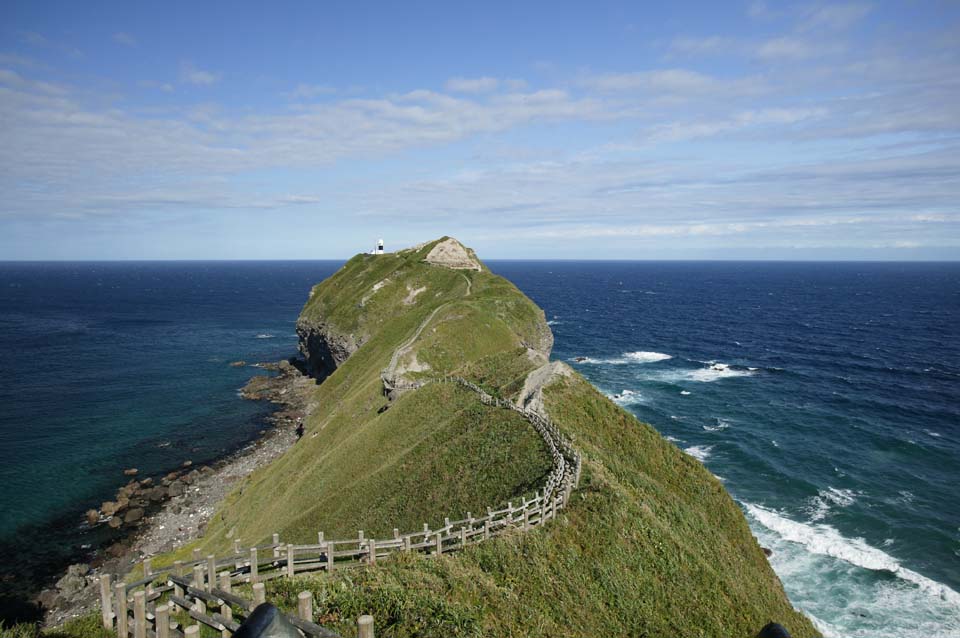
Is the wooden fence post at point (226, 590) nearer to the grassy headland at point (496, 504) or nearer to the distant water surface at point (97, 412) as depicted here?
the grassy headland at point (496, 504)

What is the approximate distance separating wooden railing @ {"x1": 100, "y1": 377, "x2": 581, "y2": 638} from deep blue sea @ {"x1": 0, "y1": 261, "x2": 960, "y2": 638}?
2638 centimetres

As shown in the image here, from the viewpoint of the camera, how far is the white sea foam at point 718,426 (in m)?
68.2

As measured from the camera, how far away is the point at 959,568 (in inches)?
1597

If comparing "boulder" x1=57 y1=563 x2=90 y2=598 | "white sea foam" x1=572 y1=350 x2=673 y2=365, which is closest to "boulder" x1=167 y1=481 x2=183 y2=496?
"boulder" x1=57 y1=563 x2=90 y2=598

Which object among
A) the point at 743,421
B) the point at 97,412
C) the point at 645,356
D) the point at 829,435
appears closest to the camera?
the point at 829,435

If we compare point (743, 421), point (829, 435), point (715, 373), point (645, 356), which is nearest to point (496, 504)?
point (743, 421)

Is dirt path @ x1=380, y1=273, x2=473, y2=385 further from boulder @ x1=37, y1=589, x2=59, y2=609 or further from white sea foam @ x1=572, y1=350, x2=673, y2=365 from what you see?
white sea foam @ x1=572, y1=350, x2=673, y2=365

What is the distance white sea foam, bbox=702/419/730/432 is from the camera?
68.2 meters

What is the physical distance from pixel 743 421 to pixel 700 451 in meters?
13.7

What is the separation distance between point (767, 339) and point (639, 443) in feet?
343

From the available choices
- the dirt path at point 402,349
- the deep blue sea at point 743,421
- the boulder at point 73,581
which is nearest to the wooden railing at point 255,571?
the dirt path at point 402,349

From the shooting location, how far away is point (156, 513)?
172 feet

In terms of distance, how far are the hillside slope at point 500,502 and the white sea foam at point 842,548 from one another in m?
16.6

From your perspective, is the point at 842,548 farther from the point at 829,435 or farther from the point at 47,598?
the point at 47,598
